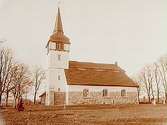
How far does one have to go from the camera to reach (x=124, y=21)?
177 cm

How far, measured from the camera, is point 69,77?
2010 millimetres

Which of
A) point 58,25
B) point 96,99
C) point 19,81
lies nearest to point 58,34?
point 58,25

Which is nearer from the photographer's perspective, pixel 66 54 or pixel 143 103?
pixel 66 54

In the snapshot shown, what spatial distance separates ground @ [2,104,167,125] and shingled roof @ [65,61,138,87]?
0.58 feet

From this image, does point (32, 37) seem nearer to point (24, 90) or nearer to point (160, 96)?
point (24, 90)

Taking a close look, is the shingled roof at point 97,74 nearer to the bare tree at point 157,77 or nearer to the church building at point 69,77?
the church building at point 69,77

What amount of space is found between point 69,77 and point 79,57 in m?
0.40

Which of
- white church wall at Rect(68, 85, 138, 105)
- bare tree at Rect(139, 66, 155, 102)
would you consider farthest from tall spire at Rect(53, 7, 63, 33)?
bare tree at Rect(139, 66, 155, 102)

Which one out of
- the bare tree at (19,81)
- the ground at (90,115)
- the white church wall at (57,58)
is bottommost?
the ground at (90,115)

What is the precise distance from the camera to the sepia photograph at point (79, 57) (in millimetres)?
1560

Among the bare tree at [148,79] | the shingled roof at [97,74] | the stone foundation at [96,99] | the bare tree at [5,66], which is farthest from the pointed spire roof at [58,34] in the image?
the bare tree at [148,79]

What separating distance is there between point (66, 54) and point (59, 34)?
14cm

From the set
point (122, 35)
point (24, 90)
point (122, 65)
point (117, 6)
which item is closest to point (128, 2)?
point (117, 6)

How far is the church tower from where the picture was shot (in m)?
1.64
